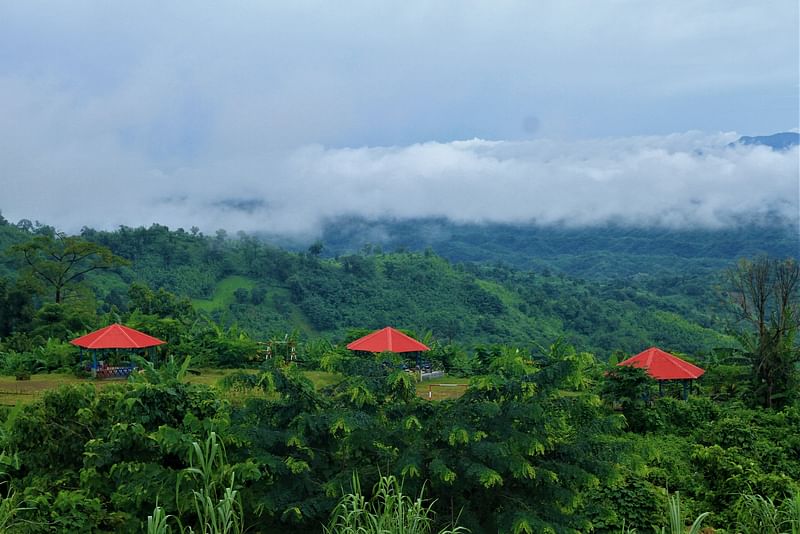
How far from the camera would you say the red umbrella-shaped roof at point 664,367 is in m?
13.0

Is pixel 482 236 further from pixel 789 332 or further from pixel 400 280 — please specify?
pixel 789 332

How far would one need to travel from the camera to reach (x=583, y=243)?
121 meters

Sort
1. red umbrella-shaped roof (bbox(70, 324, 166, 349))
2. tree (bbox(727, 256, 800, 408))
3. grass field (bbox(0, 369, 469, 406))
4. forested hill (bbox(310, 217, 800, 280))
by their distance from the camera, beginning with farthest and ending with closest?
forested hill (bbox(310, 217, 800, 280)), red umbrella-shaped roof (bbox(70, 324, 166, 349)), tree (bbox(727, 256, 800, 408)), grass field (bbox(0, 369, 469, 406))

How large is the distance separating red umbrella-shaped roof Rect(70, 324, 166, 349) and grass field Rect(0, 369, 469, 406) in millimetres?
807

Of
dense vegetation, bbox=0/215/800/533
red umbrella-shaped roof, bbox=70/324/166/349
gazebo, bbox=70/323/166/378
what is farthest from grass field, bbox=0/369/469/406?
dense vegetation, bbox=0/215/800/533

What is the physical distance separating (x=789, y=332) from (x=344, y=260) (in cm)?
3401

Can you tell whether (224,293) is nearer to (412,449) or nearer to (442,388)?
(442,388)

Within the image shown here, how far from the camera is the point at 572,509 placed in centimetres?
523

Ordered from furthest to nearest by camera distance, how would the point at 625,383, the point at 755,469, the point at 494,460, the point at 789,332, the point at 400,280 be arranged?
the point at 400,280
the point at 789,332
the point at 625,383
the point at 755,469
the point at 494,460

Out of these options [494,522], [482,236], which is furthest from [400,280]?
[482,236]

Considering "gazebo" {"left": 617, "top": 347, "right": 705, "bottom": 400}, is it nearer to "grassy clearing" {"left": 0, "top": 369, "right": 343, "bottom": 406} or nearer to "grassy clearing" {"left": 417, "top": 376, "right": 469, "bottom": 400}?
"grassy clearing" {"left": 417, "top": 376, "right": 469, "bottom": 400}

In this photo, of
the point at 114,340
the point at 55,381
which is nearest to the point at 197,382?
the point at 114,340

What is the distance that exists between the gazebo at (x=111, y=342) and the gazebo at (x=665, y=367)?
10.8 m

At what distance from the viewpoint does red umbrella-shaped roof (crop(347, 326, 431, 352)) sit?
15.2 meters
